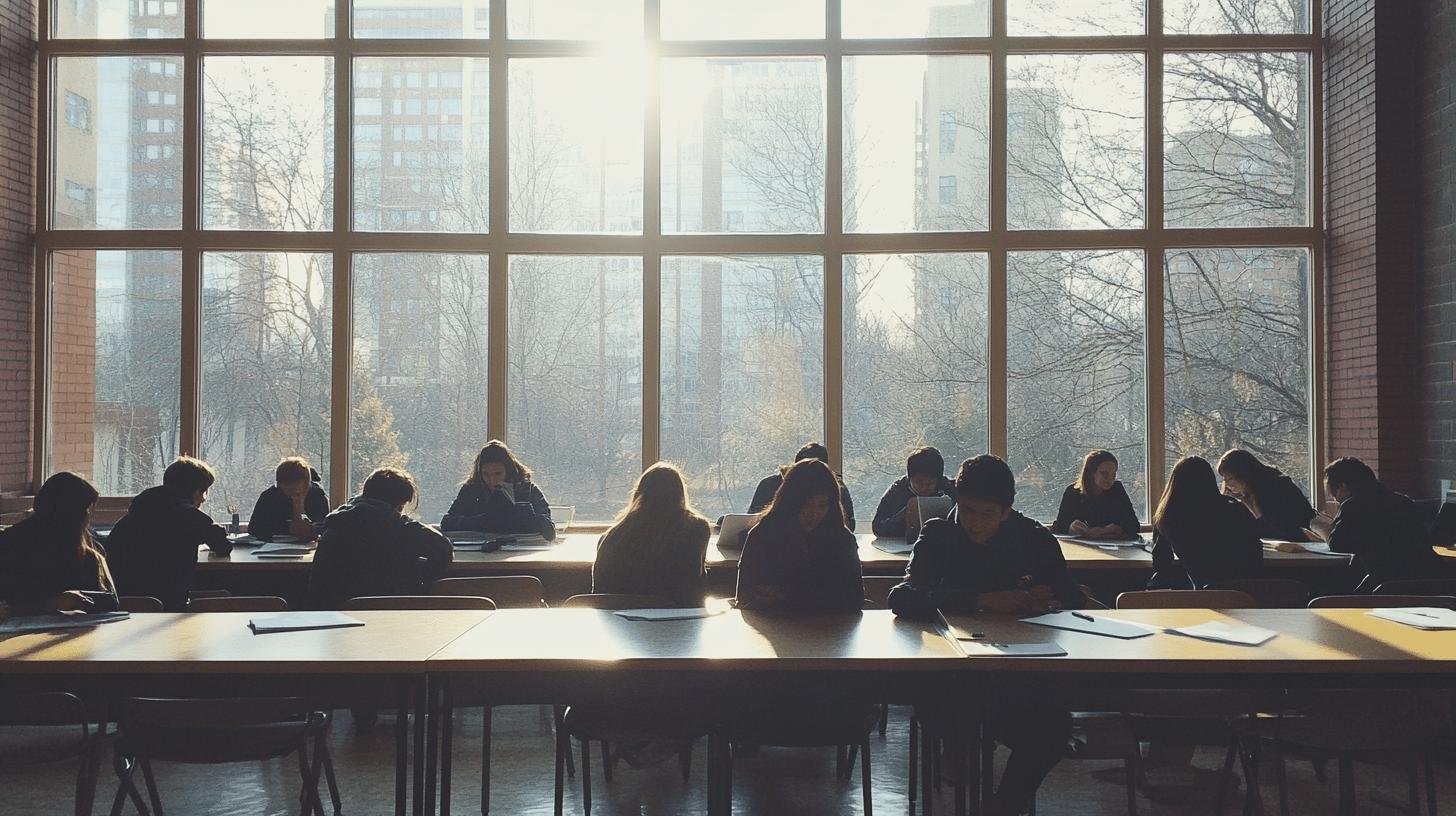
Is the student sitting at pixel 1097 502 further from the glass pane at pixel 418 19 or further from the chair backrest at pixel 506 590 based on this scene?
the glass pane at pixel 418 19

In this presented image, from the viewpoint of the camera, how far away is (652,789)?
4645 mm

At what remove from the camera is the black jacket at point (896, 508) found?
269 inches

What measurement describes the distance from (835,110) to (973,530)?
17.5 feet

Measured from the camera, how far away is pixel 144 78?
341 inches

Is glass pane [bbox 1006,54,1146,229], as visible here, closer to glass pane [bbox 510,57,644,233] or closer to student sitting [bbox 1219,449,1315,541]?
student sitting [bbox 1219,449,1315,541]

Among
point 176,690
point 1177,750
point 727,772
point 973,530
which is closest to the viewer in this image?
point 727,772

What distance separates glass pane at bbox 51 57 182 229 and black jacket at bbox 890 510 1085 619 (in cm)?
686

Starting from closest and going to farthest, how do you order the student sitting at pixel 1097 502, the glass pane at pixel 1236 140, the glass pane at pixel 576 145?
the student sitting at pixel 1097 502 < the glass pane at pixel 1236 140 < the glass pane at pixel 576 145

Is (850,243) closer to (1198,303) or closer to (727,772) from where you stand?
(1198,303)

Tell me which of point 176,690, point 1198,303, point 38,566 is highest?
point 1198,303

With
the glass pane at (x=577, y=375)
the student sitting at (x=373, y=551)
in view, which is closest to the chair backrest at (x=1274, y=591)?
the student sitting at (x=373, y=551)

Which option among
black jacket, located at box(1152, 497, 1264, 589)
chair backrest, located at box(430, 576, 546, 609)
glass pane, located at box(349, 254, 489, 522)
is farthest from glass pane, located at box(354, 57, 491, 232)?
black jacket, located at box(1152, 497, 1264, 589)

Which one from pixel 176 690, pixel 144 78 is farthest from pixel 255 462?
pixel 176 690

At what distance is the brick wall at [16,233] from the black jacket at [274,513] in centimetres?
278
